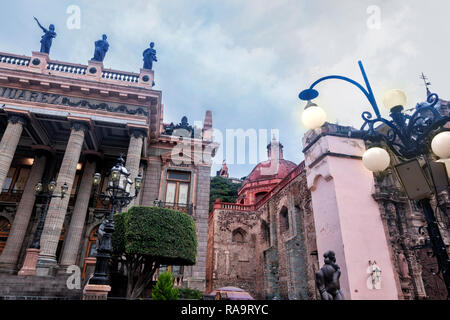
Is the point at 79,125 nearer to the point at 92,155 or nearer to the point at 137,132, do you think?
the point at 137,132

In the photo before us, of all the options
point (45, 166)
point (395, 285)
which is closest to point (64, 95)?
point (45, 166)

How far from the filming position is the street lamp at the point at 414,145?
3.14 m

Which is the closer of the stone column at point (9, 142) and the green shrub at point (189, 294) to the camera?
the stone column at point (9, 142)

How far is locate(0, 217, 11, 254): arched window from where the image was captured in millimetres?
15642

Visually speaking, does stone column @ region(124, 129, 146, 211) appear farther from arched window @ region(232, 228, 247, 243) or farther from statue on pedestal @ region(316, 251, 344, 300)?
arched window @ region(232, 228, 247, 243)

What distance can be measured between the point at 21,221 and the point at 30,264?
16.9 feet

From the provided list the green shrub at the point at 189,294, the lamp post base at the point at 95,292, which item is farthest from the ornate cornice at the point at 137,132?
the lamp post base at the point at 95,292

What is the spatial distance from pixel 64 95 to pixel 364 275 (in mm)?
16480

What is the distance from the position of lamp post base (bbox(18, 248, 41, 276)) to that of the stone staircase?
0.39m

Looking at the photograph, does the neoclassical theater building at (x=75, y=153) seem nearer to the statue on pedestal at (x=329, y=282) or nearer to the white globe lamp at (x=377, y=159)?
the statue on pedestal at (x=329, y=282)

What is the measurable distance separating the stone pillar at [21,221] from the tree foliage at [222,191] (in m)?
23.5

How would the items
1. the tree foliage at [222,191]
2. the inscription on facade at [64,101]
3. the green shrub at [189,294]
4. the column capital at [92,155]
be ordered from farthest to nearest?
the tree foliage at [222,191]
the column capital at [92,155]
the inscription on facade at [64,101]
the green shrub at [189,294]

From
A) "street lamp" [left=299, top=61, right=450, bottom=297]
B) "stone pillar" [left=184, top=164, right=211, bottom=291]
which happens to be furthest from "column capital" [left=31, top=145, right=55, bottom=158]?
"street lamp" [left=299, top=61, right=450, bottom=297]
